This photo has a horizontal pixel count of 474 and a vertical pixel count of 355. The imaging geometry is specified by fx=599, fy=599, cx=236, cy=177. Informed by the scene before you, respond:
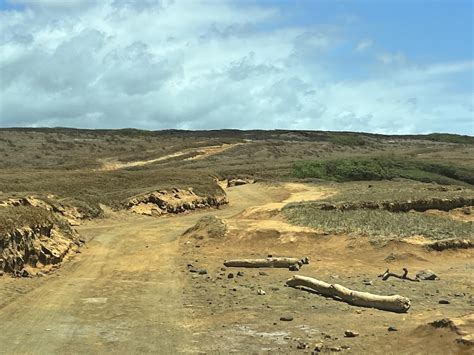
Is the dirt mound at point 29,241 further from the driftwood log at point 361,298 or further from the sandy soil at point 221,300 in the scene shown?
the driftwood log at point 361,298

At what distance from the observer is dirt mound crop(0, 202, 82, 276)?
16.7 meters

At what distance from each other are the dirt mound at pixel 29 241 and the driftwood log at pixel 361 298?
26.6 feet

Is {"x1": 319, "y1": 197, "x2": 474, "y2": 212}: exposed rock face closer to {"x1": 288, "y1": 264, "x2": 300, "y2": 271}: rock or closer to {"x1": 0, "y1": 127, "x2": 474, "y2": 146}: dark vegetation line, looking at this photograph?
{"x1": 288, "y1": 264, "x2": 300, "y2": 271}: rock

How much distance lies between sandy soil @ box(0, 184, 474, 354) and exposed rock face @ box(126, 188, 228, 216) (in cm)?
971

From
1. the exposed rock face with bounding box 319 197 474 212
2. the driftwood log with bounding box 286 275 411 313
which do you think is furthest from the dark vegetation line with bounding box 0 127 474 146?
the driftwood log with bounding box 286 275 411 313

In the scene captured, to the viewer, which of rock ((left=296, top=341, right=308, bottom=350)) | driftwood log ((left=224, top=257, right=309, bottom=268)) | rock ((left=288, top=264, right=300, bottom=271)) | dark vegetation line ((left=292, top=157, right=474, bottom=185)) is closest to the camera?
rock ((left=296, top=341, right=308, bottom=350))

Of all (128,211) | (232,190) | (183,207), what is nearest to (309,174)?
(232,190)

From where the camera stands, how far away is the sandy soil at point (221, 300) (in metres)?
9.72

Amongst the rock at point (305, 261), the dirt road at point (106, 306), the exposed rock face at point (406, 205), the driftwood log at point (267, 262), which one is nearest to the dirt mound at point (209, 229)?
the dirt road at point (106, 306)

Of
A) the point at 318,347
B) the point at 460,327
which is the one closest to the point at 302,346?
the point at 318,347

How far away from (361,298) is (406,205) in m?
16.7

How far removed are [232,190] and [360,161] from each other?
1788 cm

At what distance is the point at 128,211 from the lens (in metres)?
34.0

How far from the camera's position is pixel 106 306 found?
42.1 feet
